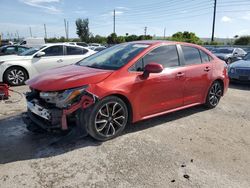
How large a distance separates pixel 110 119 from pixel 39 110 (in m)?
1.08

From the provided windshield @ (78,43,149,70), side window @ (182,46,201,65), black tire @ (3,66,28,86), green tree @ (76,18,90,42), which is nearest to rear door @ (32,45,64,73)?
black tire @ (3,66,28,86)

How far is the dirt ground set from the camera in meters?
2.92

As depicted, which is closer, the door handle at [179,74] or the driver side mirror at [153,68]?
the driver side mirror at [153,68]

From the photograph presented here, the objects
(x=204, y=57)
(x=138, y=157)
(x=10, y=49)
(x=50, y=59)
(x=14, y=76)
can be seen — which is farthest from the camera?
(x=10, y=49)

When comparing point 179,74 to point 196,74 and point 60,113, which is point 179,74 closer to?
point 196,74

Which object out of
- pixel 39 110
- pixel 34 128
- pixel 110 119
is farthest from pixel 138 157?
pixel 34 128

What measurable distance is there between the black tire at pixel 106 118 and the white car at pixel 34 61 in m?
5.57

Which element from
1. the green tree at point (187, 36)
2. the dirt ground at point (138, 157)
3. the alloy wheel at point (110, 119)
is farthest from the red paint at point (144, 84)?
the green tree at point (187, 36)

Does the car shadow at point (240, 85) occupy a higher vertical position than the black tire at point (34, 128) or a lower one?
lower

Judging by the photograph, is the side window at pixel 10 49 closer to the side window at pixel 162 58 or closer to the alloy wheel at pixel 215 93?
the side window at pixel 162 58

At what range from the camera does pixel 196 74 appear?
16.6ft

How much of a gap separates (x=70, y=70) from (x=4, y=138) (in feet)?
5.03

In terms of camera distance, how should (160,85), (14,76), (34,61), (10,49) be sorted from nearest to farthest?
(160,85)
(14,76)
(34,61)
(10,49)

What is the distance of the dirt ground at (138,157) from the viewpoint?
2.92 meters
